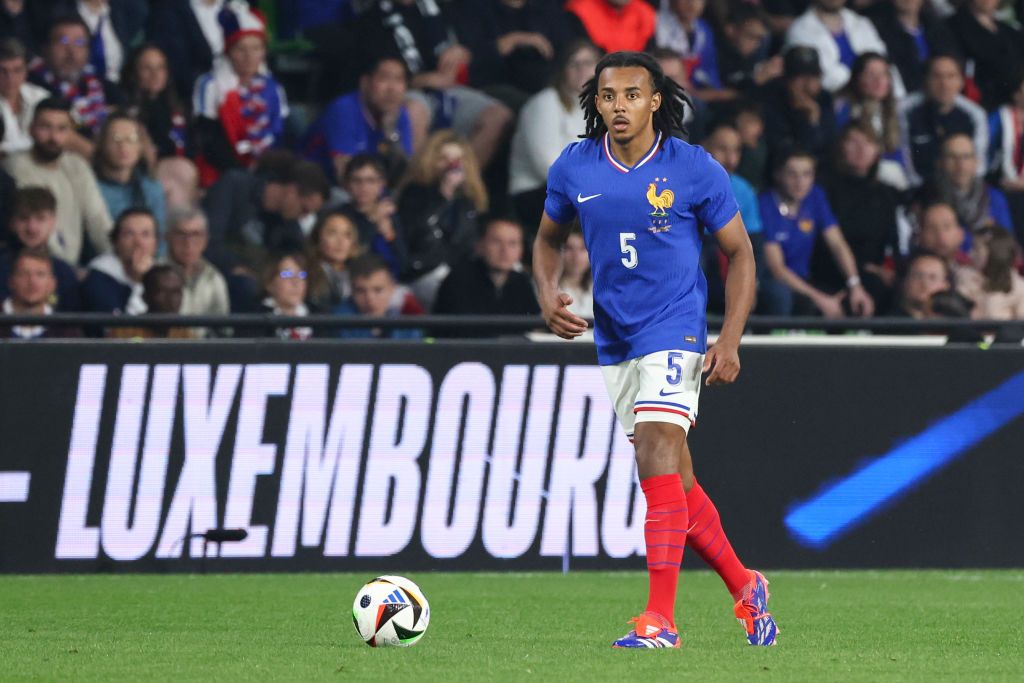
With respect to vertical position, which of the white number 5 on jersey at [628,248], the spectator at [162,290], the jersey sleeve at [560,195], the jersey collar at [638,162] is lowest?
the spectator at [162,290]

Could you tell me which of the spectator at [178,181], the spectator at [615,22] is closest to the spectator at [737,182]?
the spectator at [615,22]

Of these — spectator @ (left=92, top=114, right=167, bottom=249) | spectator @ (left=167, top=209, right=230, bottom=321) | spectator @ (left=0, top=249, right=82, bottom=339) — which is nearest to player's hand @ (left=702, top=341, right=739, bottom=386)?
spectator @ (left=0, top=249, right=82, bottom=339)

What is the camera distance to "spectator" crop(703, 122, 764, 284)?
13242 mm

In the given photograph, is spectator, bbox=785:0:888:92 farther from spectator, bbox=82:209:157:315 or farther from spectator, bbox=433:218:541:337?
spectator, bbox=82:209:157:315

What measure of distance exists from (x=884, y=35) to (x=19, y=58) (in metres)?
7.12

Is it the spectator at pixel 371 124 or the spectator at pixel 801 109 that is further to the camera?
the spectator at pixel 801 109

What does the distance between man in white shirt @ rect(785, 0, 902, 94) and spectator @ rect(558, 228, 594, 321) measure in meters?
3.78

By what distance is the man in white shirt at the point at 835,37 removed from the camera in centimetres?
1516

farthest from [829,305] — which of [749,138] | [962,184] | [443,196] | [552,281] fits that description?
[552,281]

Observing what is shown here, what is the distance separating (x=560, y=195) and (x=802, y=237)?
673cm

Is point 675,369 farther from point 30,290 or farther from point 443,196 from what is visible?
point 443,196

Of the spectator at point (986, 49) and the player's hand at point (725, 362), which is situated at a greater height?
the spectator at point (986, 49)

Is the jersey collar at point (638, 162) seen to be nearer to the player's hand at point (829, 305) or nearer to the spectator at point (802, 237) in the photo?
the spectator at point (802, 237)

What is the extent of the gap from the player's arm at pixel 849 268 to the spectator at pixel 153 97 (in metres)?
4.67
